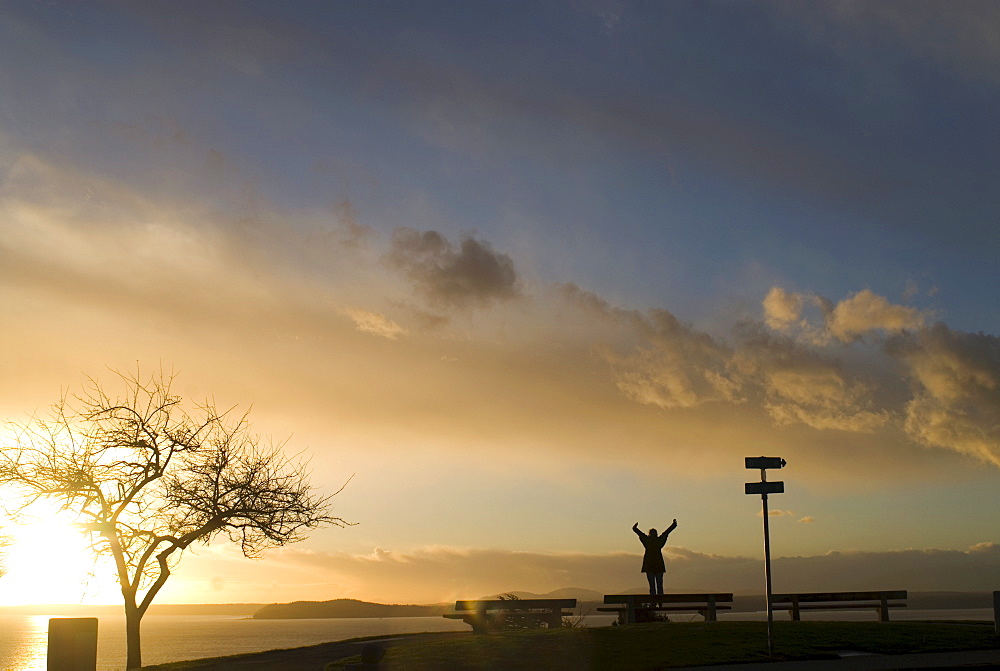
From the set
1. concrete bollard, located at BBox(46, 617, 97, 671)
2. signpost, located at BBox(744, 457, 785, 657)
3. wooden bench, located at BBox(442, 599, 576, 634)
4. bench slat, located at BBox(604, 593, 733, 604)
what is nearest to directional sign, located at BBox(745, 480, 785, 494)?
signpost, located at BBox(744, 457, 785, 657)

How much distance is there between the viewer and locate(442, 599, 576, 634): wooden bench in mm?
25359

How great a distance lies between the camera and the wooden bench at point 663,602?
23.7m

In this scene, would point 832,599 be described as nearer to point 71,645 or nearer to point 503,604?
point 503,604

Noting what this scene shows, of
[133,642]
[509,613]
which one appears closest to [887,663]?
[509,613]

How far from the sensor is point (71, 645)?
10.6 metres

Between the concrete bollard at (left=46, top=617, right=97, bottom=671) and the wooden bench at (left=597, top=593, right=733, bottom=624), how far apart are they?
15859 mm

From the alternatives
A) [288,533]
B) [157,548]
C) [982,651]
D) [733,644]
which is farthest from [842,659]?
[157,548]

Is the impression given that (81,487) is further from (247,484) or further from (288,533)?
(288,533)

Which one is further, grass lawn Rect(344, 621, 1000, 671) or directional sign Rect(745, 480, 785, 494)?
directional sign Rect(745, 480, 785, 494)

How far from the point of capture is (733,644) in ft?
62.3

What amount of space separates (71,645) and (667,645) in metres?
12.8

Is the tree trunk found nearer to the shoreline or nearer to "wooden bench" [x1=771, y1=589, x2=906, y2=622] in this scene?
the shoreline

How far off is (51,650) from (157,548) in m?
11.9

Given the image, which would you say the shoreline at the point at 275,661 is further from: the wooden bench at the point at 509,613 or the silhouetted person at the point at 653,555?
the silhouetted person at the point at 653,555
